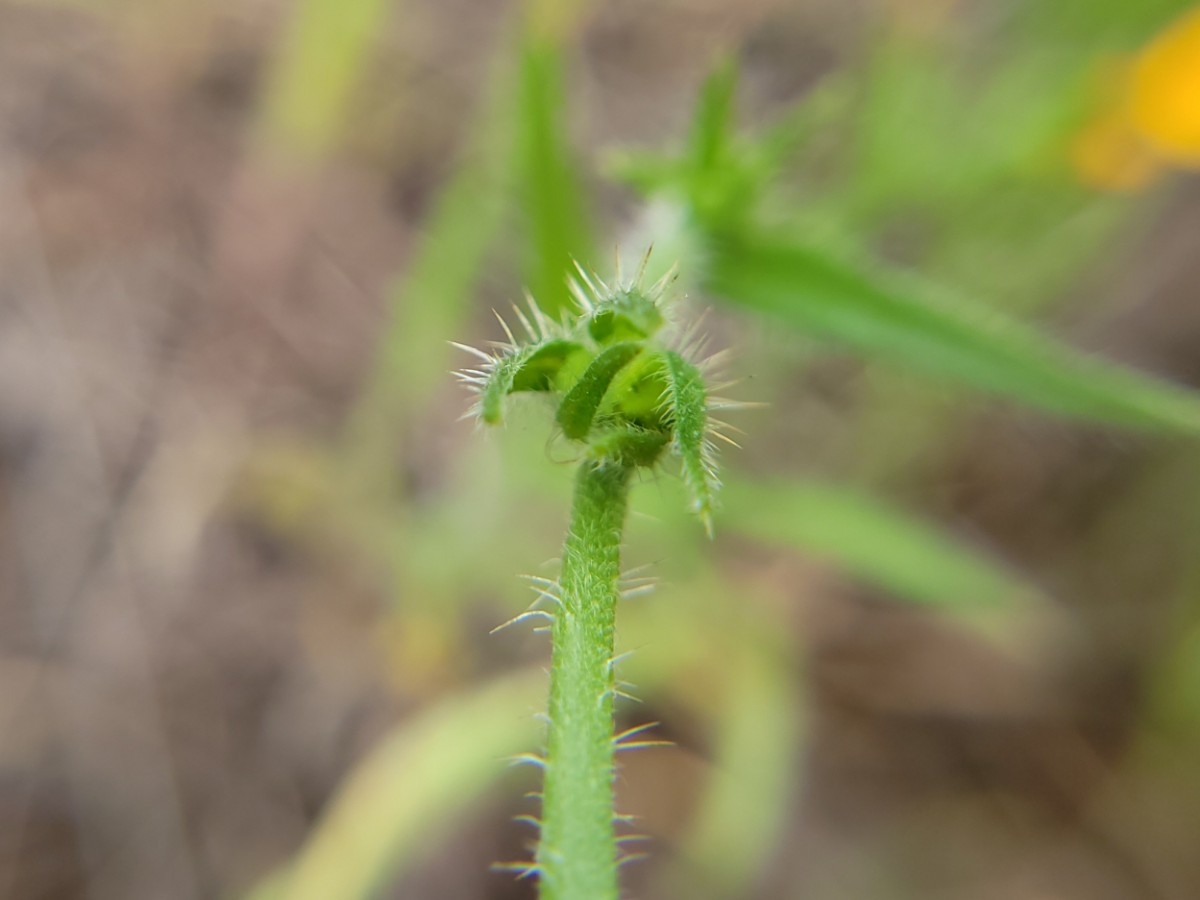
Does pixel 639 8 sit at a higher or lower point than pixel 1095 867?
higher

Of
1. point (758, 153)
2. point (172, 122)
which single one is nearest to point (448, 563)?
point (758, 153)

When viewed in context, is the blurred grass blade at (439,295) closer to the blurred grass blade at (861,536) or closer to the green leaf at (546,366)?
the blurred grass blade at (861,536)

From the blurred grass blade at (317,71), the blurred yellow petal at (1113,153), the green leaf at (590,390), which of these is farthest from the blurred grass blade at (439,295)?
the green leaf at (590,390)

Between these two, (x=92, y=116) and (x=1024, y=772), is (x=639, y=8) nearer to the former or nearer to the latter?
(x=92, y=116)

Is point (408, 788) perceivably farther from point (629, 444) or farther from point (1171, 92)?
point (1171, 92)

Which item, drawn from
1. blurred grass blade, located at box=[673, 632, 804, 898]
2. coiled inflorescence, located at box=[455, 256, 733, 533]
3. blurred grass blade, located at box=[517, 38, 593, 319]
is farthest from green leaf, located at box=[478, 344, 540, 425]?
blurred grass blade, located at box=[673, 632, 804, 898]

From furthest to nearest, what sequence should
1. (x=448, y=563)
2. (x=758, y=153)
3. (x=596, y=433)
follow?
(x=448, y=563), (x=758, y=153), (x=596, y=433)
